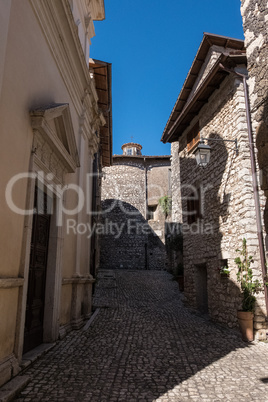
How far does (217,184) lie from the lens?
27.7ft

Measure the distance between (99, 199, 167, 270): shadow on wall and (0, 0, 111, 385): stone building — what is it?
1531cm

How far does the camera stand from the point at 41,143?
4824 mm

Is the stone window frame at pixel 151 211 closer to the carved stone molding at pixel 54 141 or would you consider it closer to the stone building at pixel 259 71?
the carved stone molding at pixel 54 141

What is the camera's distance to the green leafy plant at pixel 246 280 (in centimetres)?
646

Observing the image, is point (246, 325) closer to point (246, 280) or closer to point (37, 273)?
point (246, 280)

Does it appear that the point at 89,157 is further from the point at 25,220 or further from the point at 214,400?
the point at 214,400

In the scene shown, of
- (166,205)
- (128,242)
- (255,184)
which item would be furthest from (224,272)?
(128,242)

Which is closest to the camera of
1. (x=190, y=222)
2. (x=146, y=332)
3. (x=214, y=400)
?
(x=214, y=400)

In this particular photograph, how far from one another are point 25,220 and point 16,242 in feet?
1.20

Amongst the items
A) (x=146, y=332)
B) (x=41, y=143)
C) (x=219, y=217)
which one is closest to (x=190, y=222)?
(x=219, y=217)

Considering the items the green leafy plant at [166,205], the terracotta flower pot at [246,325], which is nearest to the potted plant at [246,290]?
the terracotta flower pot at [246,325]

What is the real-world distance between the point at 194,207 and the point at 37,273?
6046 millimetres

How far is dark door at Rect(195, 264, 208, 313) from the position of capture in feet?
31.2

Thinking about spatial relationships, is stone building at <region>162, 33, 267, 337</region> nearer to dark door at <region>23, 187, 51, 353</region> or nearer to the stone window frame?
dark door at <region>23, 187, 51, 353</region>
